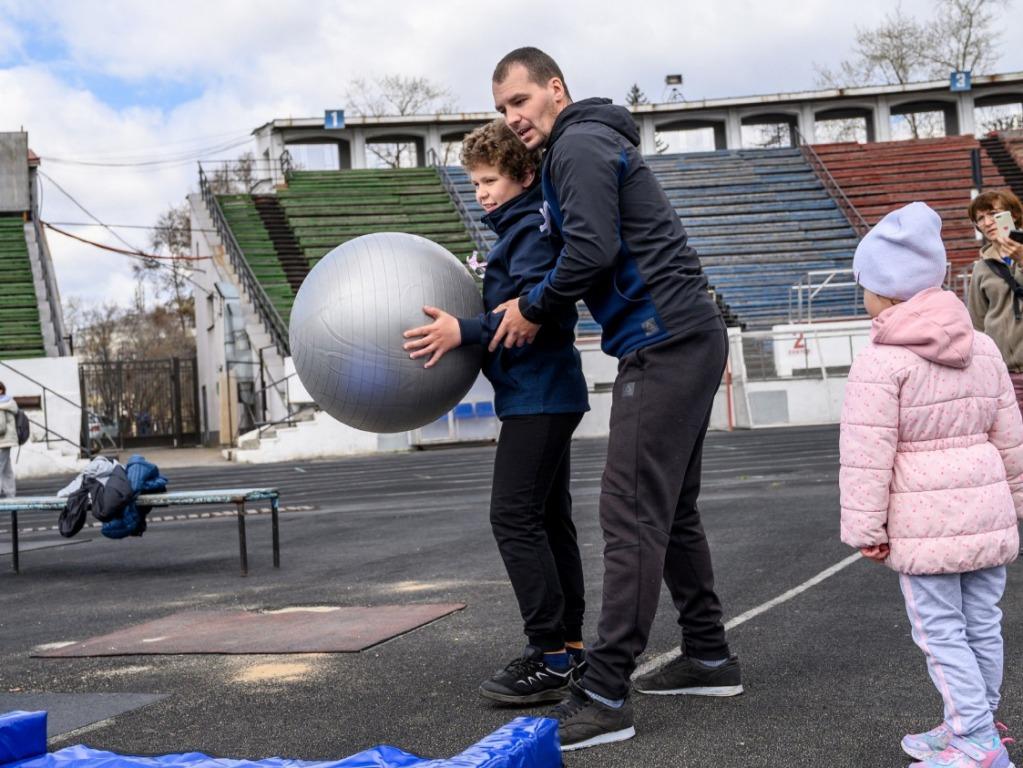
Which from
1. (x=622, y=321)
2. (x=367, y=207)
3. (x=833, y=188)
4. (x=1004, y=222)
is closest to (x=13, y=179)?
(x=367, y=207)

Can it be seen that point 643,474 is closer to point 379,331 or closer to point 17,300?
point 379,331

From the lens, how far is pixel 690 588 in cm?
419

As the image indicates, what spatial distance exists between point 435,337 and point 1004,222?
345 cm

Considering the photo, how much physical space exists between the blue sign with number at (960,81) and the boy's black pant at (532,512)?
4401 centimetres

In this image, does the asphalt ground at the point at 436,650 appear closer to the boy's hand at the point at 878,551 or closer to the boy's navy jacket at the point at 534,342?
the boy's hand at the point at 878,551

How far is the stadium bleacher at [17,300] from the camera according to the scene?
3031cm

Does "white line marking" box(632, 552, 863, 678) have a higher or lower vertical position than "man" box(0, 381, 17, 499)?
lower

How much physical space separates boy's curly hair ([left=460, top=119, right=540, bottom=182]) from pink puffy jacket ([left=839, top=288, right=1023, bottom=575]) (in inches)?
56.8

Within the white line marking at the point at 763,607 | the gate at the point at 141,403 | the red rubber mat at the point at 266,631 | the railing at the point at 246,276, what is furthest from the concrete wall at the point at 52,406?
the white line marking at the point at 763,607

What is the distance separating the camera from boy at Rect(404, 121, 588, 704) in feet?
13.6

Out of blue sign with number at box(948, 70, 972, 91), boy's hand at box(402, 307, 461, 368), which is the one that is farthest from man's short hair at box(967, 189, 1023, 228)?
blue sign with number at box(948, 70, 972, 91)

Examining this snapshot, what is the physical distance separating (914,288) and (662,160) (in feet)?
130

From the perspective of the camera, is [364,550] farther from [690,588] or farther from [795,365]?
[795,365]

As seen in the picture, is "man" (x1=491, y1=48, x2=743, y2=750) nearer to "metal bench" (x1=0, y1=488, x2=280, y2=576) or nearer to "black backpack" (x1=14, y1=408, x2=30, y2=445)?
"metal bench" (x1=0, y1=488, x2=280, y2=576)
